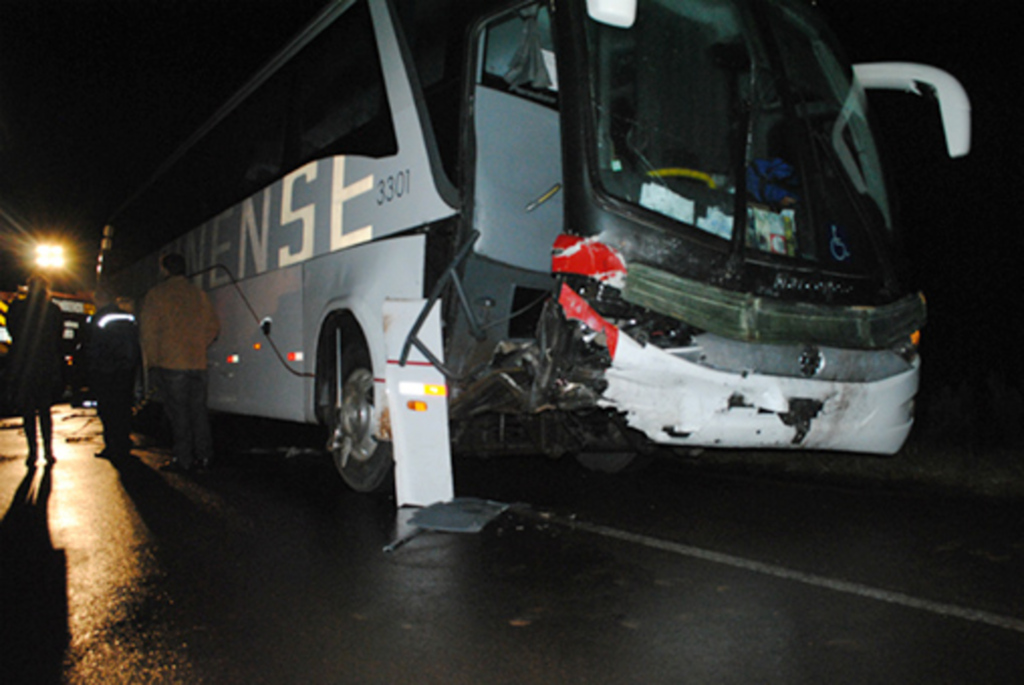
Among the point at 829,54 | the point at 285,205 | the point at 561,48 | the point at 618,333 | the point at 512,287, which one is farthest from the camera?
the point at 285,205

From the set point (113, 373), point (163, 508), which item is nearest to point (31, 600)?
point (163, 508)

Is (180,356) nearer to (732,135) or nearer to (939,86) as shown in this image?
(732,135)

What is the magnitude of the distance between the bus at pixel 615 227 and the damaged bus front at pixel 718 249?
13mm

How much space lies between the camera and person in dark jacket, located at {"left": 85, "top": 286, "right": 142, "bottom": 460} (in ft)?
28.3

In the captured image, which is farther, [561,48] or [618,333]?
[561,48]

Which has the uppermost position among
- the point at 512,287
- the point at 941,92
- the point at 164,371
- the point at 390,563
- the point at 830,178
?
the point at 941,92

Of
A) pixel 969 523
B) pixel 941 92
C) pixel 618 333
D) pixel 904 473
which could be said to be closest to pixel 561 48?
pixel 618 333

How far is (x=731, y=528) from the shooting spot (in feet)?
16.5

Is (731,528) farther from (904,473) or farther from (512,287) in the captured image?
(904,473)

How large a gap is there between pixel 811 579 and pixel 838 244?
6.50 ft

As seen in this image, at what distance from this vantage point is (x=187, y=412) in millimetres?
7973

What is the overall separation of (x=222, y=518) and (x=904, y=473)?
532 centimetres

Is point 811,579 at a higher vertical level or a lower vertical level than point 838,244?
lower

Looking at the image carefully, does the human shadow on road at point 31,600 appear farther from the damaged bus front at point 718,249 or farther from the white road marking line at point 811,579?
the white road marking line at point 811,579
